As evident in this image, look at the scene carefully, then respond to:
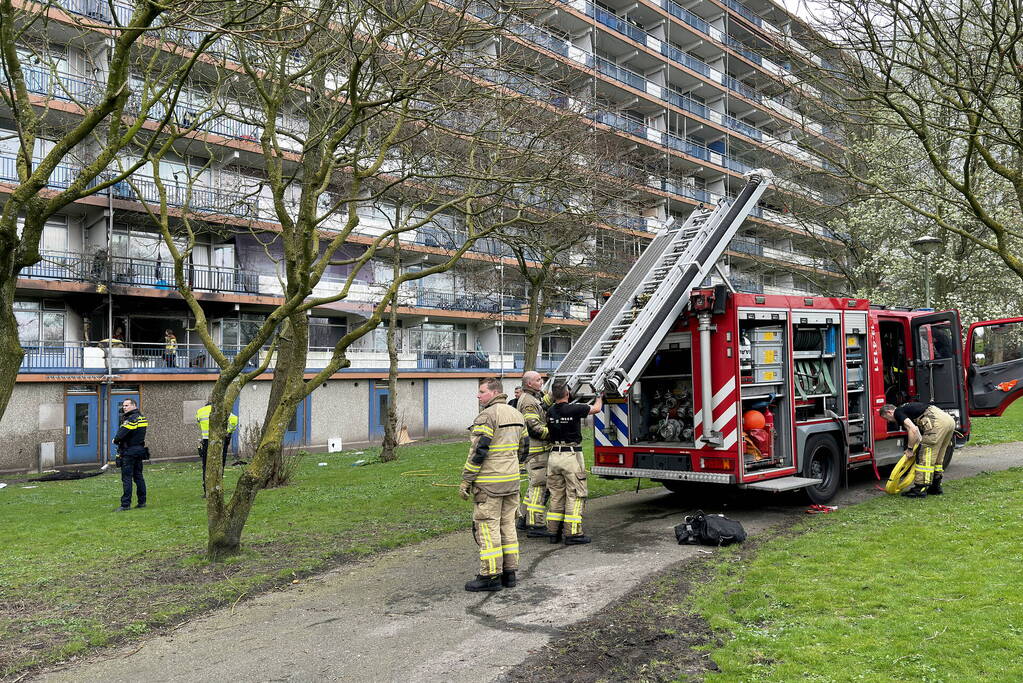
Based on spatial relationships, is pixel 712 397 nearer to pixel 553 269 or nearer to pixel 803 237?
pixel 553 269

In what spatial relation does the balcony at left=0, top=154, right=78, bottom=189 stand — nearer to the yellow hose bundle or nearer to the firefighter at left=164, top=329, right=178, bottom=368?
the firefighter at left=164, top=329, right=178, bottom=368

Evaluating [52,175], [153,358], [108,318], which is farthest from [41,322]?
[52,175]

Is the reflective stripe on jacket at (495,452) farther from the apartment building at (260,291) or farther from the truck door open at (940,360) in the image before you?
the truck door open at (940,360)

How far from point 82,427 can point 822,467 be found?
22.8 metres

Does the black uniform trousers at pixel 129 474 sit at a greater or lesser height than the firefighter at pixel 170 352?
lesser

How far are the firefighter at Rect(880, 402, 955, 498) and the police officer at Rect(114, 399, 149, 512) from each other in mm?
11711

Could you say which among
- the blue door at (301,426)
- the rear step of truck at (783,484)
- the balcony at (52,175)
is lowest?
the blue door at (301,426)

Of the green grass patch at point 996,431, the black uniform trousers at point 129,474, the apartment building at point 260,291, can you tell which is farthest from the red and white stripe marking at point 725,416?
the green grass patch at point 996,431

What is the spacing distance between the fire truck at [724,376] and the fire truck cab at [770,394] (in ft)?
0.06

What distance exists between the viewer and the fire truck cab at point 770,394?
376 inches

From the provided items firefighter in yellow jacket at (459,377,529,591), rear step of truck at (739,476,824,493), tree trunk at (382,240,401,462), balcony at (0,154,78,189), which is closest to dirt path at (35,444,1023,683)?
firefighter in yellow jacket at (459,377,529,591)

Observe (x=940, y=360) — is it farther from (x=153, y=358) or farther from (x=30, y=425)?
(x=30, y=425)

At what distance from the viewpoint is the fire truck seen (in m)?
9.48

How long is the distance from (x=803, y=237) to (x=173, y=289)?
23181 millimetres
